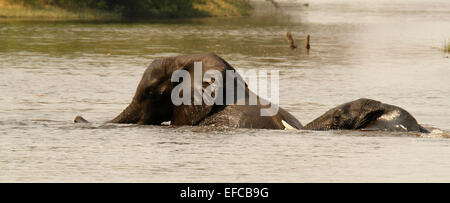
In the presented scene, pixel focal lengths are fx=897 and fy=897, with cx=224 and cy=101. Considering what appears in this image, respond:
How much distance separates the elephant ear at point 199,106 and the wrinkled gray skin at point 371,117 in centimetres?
185

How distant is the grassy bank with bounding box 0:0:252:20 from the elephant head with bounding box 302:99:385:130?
2329 inches

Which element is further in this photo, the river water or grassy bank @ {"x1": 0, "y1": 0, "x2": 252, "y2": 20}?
grassy bank @ {"x1": 0, "y1": 0, "x2": 252, "y2": 20}

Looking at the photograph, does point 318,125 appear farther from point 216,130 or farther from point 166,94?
point 166,94

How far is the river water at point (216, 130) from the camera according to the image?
11633 mm

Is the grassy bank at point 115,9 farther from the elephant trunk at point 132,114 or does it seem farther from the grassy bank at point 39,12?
the elephant trunk at point 132,114

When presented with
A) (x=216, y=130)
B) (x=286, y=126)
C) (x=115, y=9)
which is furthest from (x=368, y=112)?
(x=115, y=9)

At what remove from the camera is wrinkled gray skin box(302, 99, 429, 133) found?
13242mm

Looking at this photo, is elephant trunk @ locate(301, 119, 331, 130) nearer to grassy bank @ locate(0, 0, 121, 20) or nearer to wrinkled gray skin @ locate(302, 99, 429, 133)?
wrinkled gray skin @ locate(302, 99, 429, 133)

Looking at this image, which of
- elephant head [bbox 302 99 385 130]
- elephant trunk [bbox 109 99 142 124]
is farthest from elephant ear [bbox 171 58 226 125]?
elephant head [bbox 302 99 385 130]

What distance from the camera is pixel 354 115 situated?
1351 centimetres

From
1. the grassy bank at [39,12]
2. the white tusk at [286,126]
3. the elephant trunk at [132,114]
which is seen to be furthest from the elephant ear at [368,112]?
the grassy bank at [39,12]

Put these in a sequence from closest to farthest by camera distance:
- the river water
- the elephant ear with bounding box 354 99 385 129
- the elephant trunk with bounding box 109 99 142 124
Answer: the river water
the elephant ear with bounding box 354 99 385 129
the elephant trunk with bounding box 109 99 142 124

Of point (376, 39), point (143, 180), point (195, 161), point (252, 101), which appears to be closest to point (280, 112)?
point (252, 101)

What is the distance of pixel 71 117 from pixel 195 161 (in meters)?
5.19
